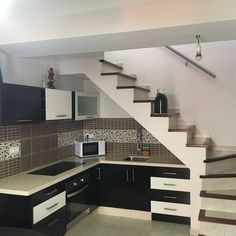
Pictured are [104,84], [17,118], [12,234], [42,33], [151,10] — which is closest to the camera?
[12,234]

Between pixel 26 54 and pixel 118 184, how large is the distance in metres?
2.13

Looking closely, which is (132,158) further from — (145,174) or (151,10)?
(151,10)

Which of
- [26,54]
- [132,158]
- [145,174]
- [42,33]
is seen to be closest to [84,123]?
[132,158]

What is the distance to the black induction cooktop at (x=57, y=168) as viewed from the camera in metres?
3.22

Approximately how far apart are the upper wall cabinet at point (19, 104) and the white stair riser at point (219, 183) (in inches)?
84.1

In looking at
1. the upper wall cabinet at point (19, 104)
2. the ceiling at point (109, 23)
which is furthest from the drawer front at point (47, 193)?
the ceiling at point (109, 23)

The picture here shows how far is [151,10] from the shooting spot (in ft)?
7.23

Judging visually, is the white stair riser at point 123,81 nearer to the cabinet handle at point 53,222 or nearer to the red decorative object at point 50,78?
the red decorative object at point 50,78

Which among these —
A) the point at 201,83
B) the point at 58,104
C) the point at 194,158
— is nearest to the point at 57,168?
the point at 58,104

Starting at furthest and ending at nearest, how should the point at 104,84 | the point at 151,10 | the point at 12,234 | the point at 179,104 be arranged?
the point at 179,104 < the point at 104,84 < the point at 151,10 < the point at 12,234

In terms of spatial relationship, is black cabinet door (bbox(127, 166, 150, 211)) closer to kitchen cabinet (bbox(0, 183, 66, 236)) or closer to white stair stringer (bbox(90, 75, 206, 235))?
white stair stringer (bbox(90, 75, 206, 235))

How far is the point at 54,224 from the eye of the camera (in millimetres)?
2914

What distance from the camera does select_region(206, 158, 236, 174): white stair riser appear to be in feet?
11.0

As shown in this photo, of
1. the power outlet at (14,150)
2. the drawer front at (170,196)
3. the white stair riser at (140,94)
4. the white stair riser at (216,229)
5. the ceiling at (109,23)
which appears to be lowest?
the white stair riser at (216,229)
